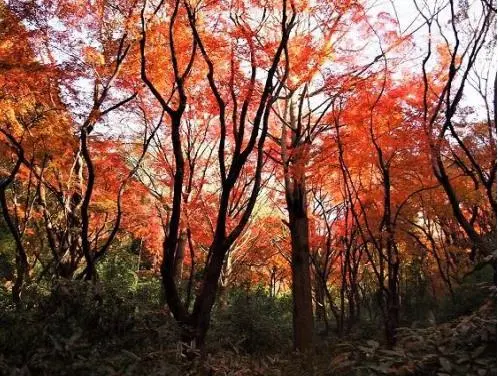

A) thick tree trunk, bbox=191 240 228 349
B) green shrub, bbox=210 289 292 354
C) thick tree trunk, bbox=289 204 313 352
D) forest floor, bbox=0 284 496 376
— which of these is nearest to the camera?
forest floor, bbox=0 284 496 376

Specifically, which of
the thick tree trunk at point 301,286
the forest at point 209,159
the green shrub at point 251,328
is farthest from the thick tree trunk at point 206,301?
the green shrub at point 251,328

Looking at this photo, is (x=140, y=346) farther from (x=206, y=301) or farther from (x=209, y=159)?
(x=209, y=159)

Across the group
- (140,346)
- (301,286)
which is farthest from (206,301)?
(301,286)

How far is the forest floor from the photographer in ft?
11.5

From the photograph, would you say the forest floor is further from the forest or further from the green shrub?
the green shrub

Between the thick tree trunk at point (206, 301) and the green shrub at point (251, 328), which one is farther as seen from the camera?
the green shrub at point (251, 328)

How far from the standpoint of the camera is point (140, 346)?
5289 mm

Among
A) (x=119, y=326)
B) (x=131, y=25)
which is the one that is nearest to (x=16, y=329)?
(x=119, y=326)

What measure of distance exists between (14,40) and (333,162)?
9.57 m

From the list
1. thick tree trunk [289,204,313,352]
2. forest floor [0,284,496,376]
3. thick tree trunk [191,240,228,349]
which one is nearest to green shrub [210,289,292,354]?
thick tree trunk [289,204,313,352]

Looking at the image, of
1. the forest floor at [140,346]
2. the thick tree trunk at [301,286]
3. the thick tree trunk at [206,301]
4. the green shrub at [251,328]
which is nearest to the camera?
the forest floor at [140,346]

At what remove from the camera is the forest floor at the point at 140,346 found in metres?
3.52

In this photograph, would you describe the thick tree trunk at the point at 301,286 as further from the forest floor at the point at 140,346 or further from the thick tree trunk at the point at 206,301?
the forest floor at the point at 140,346

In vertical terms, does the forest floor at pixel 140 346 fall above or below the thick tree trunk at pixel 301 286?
below
